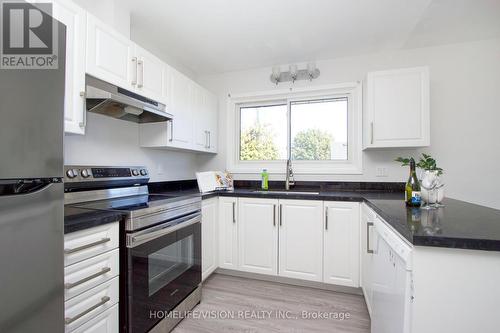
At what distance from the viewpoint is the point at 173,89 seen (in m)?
2.30

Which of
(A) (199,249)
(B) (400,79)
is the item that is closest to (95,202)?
(A) (199,249)

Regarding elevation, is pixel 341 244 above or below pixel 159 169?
below

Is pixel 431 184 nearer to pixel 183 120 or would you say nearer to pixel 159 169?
pixel 183 120

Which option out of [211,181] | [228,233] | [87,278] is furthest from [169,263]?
[211,181]

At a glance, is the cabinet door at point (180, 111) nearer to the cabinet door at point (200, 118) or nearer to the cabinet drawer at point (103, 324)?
the cabinet door at point (200, 118)

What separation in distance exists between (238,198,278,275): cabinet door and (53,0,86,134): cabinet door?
1557mm

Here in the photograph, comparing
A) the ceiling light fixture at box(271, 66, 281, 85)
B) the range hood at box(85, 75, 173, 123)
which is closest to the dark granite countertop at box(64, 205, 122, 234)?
the range hood at box(85, 75, 173, 123)

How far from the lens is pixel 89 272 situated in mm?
1135

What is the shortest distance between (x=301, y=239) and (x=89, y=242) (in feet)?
5.79

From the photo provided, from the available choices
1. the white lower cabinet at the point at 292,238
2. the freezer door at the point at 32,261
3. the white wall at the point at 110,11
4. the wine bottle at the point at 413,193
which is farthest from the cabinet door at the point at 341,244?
the white wall at the point at 110,11

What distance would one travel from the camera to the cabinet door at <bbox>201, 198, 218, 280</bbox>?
228 cm

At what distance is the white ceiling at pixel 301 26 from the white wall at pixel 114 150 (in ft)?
3.20

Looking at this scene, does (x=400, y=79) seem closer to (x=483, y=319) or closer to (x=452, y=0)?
(x=452, y=0)

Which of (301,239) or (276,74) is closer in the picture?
(301,239)
